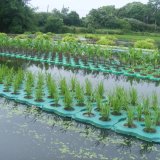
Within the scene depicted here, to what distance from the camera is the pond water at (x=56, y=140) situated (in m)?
4.77

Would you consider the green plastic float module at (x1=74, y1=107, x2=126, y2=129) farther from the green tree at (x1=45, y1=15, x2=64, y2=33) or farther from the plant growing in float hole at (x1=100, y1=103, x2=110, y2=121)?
the green tree at (x1=45, y1=15, x2=64, y2=33)

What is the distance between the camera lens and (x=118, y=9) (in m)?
54.6

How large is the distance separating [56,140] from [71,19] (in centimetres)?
3627

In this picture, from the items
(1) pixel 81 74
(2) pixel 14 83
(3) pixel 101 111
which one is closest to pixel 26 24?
(1) pixel 81 74

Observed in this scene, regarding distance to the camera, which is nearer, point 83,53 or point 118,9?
point 83,53

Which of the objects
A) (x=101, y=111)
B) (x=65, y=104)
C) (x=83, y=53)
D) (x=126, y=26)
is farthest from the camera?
(x=126, y=26)

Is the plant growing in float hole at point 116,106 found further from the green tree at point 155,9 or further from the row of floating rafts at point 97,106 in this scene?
the green tree at point 155,9

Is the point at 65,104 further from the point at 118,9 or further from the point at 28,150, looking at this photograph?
the point at 118,9

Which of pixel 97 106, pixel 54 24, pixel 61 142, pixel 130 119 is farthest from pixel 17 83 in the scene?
pixel 54 24

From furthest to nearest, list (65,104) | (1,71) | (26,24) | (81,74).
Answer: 1. (26,24)
2. (81,74)
3. (1,71)
4. (65,104)

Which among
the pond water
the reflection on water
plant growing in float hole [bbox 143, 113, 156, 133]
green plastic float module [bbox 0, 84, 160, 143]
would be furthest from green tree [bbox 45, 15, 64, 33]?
plant growing in float hole [bbox 143, 113, 156, 133]

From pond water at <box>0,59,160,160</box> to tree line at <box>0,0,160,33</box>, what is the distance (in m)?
24.8

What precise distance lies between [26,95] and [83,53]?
23.8 ft

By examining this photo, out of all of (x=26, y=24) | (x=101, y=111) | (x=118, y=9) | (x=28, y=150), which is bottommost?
(x=28, y=150)
